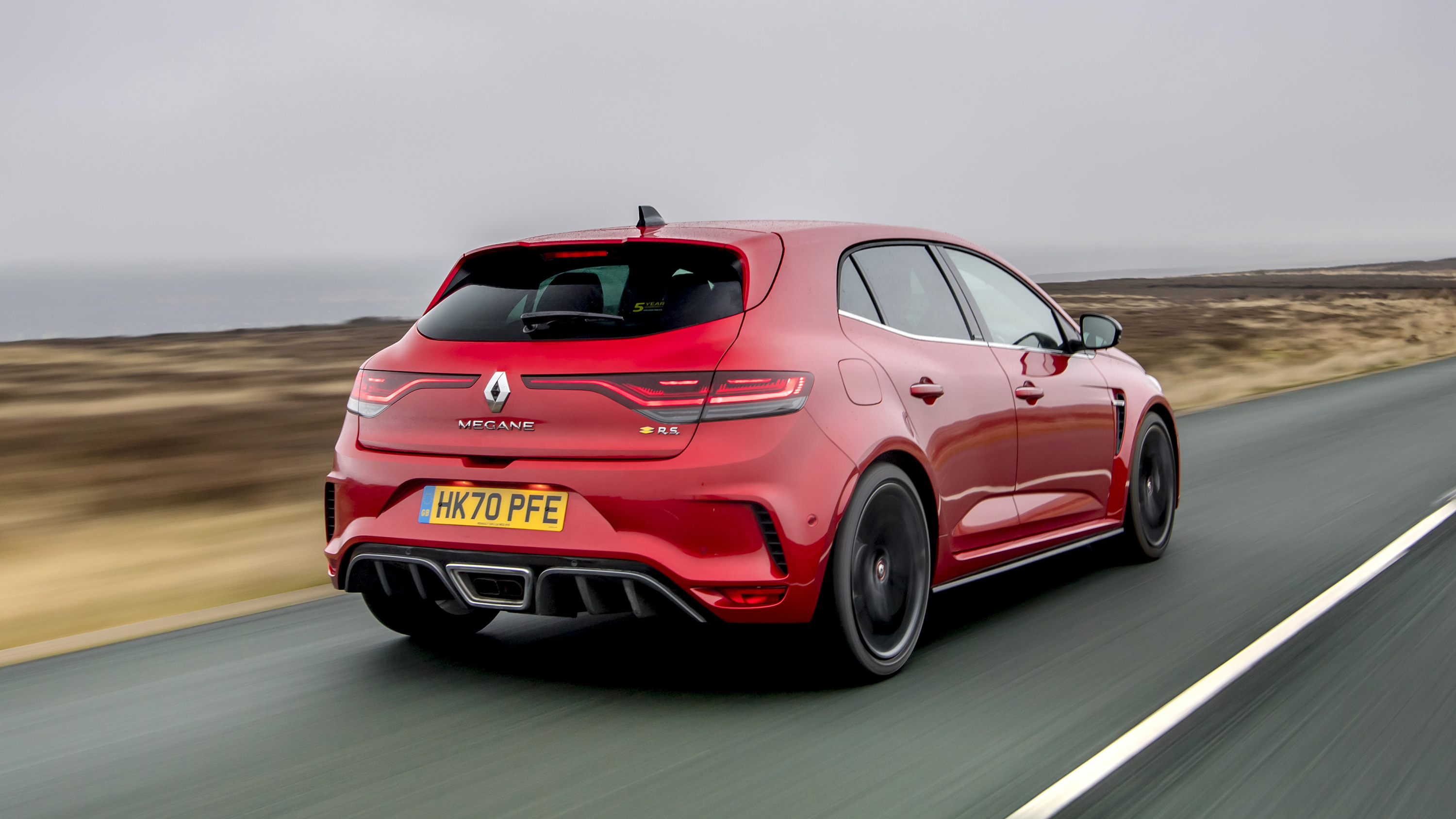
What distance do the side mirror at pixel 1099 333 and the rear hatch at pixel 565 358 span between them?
2.46 meters

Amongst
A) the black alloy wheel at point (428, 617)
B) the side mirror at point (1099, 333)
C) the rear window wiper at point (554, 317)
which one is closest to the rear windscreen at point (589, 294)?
the rear window wiper at point (554, 317)

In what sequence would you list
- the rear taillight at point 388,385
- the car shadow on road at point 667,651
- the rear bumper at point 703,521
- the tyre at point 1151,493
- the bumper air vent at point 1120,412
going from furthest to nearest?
the tyre at point 1151,493, the bumper air vent at point 1120,412, the car shadow on road at point 667,651, the rear taillight at point 388,385, the rear bumper at point 703,521

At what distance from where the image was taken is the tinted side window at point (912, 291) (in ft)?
15.8

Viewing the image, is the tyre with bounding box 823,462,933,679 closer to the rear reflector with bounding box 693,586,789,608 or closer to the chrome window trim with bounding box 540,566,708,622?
the rear reflector with bounding box 693,586,789,608

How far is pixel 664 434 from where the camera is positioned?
397 centimetres

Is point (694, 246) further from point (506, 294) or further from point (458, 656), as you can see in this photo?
point (458, 656)

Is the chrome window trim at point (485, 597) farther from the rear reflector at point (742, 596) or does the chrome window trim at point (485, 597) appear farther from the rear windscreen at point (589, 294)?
the rear windscreen at point (589, 294)

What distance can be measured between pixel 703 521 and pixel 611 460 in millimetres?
336

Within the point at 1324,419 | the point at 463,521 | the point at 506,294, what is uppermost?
the point at 506,294

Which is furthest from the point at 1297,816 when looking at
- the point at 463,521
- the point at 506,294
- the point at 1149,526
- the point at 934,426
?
the point at 1149,526

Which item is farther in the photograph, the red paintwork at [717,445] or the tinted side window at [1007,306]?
the tinted side window at [1007,306]

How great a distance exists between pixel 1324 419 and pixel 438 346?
11.8 metres

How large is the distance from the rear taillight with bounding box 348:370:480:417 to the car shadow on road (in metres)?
0.99

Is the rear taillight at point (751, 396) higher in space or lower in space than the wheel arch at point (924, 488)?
higher
